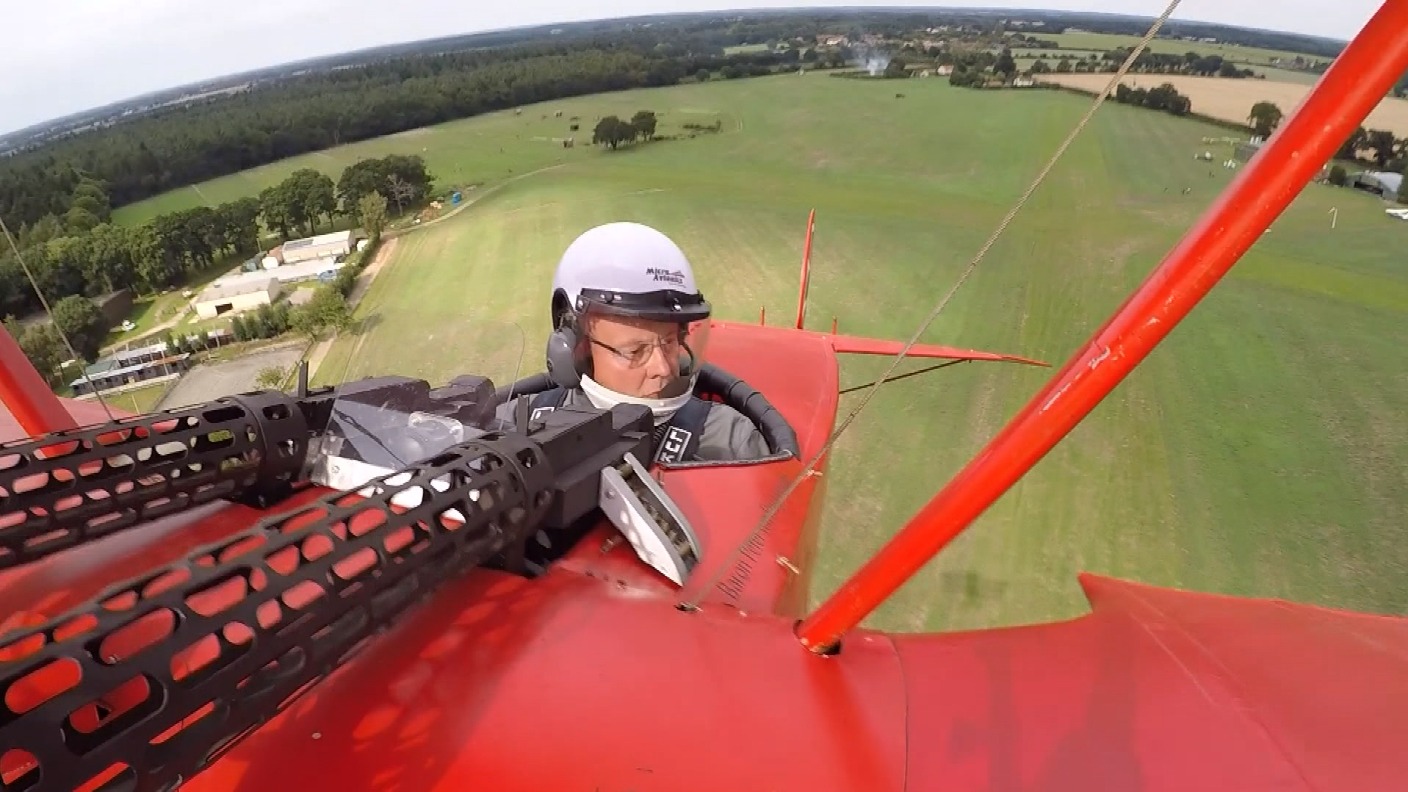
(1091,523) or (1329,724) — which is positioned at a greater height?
(1329,724)

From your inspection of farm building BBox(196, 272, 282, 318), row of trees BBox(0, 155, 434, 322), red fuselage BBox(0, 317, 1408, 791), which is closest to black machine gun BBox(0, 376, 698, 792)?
red fuselage BBox(0, 317, 1408, 791)

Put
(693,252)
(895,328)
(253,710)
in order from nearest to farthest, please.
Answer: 1. (253,710)
2. (895,328)
3. (693,252)

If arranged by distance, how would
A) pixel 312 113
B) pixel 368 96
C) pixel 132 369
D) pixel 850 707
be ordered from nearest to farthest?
pixel 850 707, pixel 132 369, pixel 312 113, pixel 368 96

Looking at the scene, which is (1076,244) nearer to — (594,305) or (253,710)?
(594,305)

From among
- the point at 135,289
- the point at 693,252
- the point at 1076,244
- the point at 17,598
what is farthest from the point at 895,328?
the point at 135,289

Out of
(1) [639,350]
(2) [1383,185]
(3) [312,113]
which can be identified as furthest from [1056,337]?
(3) [312,113]

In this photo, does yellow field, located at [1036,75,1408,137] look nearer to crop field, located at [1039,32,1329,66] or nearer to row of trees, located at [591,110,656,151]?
crop field, located at [1039,32,1329,66]

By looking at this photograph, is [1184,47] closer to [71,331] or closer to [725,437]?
[725,437]
